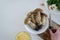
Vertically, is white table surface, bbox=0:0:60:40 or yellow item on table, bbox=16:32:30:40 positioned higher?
white table surface, bbox=0:0:60:40

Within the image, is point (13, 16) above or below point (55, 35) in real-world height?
above

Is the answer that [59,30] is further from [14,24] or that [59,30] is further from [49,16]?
[14,24]

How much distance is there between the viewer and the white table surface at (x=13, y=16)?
755 mm

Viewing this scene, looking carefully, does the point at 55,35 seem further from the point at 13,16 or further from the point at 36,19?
the point at 13,16

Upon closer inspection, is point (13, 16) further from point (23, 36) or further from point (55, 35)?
point (55, 35)

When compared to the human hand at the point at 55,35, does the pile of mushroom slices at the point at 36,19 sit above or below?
above

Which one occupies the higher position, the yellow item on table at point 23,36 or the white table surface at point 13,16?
the white table surface at point 13,16

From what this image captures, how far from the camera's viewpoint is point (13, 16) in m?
0.79

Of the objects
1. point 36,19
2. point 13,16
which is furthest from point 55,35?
point 13,16

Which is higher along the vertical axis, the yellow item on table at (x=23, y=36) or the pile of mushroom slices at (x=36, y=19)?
the pile of mushroom slices at (x=36, y=19)

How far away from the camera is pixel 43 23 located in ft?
2.33

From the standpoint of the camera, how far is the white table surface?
0.75 meters

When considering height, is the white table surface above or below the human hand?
above

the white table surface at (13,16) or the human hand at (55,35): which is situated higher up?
the white table surface at (13,16)
